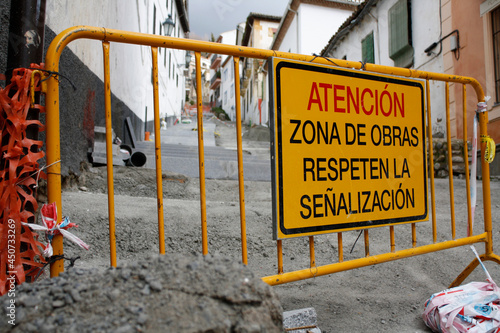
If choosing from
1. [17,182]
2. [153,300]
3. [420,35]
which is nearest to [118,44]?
[17,182]

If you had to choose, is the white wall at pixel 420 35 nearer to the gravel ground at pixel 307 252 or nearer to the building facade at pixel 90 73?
the gravel ground at pixel 307 252

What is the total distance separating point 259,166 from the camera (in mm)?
6465

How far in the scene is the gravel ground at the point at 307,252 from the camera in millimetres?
2109

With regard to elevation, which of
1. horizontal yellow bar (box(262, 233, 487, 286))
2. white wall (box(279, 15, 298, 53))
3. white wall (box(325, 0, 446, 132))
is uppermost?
white wall (box(279, 15, 298, 53))

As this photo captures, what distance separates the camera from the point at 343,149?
1.95m

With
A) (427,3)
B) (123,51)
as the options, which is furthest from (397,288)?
(427,3)

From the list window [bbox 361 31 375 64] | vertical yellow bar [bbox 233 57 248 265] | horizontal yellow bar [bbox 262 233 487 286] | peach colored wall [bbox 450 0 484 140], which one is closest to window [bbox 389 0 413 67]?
window [bbox 361 31 375 64]

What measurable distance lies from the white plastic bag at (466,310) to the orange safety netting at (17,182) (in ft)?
6.23

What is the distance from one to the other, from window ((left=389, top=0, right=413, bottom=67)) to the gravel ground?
7.68 metres

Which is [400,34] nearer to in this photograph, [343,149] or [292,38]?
[292,38]

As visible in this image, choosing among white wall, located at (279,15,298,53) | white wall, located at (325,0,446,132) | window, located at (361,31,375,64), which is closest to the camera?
white wall, located at (325,0,446,132)

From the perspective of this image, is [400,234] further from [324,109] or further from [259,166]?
[259,166]

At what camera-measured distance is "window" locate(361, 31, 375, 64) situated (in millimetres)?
12513

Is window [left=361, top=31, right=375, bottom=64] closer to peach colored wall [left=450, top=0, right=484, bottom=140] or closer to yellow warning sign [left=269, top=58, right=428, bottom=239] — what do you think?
peach colored wall [left=450, top=0, right=484, bottom=140]
